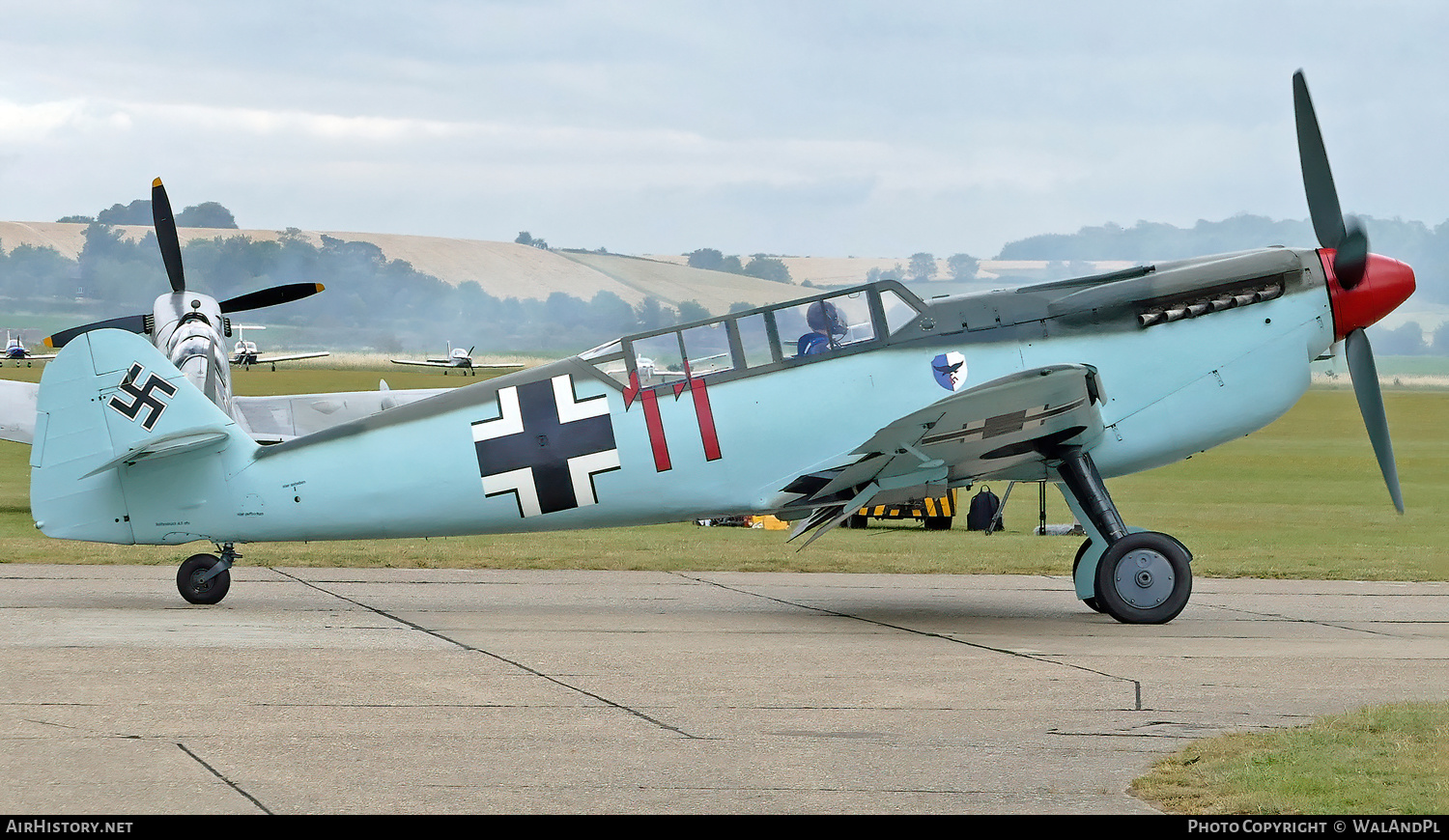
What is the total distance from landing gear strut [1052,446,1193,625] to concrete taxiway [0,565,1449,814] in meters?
0.21

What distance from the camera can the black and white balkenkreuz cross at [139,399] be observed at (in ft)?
36.0

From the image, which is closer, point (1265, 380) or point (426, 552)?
point (1265, 380)

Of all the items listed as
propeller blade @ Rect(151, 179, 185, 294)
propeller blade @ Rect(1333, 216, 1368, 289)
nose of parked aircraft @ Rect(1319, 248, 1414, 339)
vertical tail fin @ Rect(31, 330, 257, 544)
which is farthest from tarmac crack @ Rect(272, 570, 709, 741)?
propeller blade @ Rect(151, 179, 185, 294)

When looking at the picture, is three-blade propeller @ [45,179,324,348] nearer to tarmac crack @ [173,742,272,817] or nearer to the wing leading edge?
the wing leading edge

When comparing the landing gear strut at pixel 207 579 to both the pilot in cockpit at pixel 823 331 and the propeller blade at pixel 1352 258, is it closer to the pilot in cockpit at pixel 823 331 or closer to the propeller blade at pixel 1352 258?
the pilot in cockpit at pixel 823 331

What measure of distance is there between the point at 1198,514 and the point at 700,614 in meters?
15.6

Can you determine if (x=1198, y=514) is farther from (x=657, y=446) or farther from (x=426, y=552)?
(x=657, y=446)

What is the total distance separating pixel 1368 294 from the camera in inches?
436

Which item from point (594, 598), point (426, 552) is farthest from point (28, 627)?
point (426, 552)

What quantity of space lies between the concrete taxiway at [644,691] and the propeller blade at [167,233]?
886cm

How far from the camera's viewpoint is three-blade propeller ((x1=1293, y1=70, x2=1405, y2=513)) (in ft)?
36.4

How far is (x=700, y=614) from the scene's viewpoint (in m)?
11.6

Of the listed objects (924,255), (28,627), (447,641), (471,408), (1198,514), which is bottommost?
(1198,514)

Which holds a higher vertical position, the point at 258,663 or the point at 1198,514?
the point at 258,663
